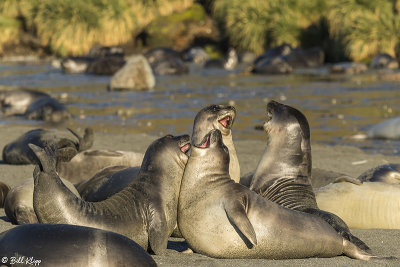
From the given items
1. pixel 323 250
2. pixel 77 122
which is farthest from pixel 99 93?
pixel 323 250

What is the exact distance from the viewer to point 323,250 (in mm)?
4793

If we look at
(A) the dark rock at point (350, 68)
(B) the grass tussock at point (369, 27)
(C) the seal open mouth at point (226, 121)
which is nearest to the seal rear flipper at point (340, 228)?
(C) the seal open mouth at point (226, 121)

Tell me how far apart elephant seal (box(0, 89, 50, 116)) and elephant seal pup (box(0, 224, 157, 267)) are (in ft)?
40.5

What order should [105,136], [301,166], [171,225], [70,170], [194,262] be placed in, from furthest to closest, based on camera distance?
[105,136]
[70,170]
[301,166]
[171,225]
[194,262]

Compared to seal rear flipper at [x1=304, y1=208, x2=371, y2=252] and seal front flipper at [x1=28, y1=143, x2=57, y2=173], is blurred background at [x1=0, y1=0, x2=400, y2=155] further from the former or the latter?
seal front flipper at [x1=28, y1=143, x2=57, y2=173]

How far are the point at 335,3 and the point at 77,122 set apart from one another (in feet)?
57.4

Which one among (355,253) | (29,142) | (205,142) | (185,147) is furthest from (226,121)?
(29,142)

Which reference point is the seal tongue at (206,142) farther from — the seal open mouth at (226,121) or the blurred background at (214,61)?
the blurred background at (214,61)

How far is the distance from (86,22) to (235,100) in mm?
19955

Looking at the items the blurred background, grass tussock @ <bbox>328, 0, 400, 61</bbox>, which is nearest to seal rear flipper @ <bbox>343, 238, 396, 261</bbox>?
the blurred background

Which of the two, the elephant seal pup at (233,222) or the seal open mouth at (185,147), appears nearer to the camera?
the elephant seal pup at (233,222)

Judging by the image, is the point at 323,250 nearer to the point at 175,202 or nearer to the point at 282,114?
the point at 175,202

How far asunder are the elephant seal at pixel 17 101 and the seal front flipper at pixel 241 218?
1194 cm

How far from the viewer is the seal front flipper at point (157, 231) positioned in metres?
4.80
